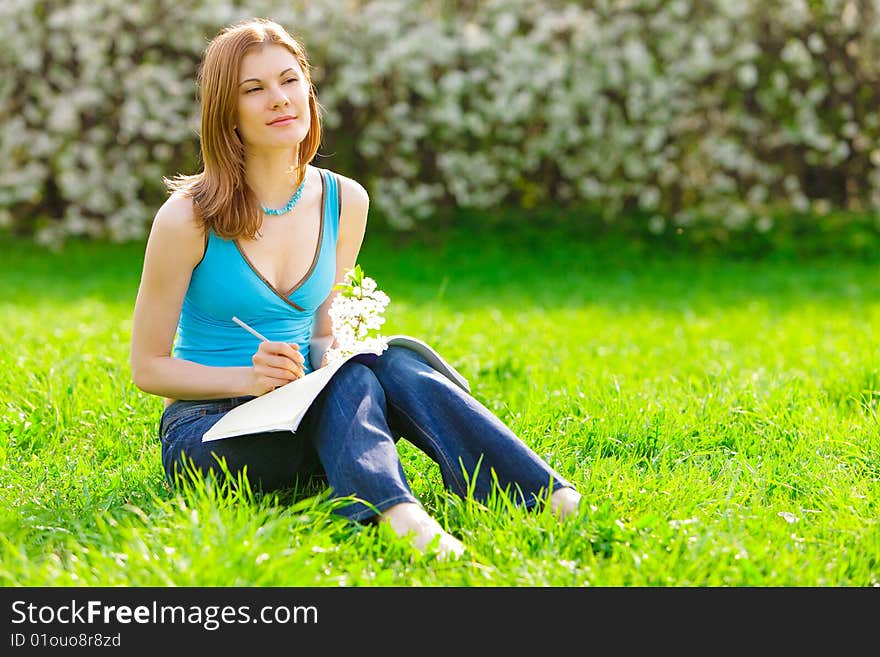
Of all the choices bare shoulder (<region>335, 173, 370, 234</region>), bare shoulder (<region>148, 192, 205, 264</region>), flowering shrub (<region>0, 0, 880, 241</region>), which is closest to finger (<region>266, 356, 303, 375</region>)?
bare shoulder (<region>148, 192, 205, 264</region>)

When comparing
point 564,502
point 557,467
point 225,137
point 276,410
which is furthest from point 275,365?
point 557,467

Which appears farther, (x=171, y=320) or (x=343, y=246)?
(x=343, y=246)

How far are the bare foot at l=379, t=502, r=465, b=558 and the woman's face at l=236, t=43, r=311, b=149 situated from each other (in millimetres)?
1004

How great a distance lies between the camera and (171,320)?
2.76 m

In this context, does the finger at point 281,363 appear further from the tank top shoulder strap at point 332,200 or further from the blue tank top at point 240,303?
the tank top shoulder strap at point 332,200

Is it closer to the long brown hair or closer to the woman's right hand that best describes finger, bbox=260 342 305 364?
the woman's right hand

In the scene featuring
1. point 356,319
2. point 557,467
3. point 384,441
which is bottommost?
point 557,467

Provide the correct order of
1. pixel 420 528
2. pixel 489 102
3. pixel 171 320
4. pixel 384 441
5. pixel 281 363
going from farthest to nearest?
pixel 489 102 < pixel 171 320 < pixel 281 363 < pixel 384 441 < pixel 420 528

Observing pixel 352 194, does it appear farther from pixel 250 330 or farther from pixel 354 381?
pixel 354 381

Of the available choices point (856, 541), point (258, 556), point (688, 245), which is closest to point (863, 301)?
point (688, 245)

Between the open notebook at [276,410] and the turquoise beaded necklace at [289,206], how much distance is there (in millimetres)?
495

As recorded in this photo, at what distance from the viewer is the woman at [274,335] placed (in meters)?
2.56

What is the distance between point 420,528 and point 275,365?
0.56m
